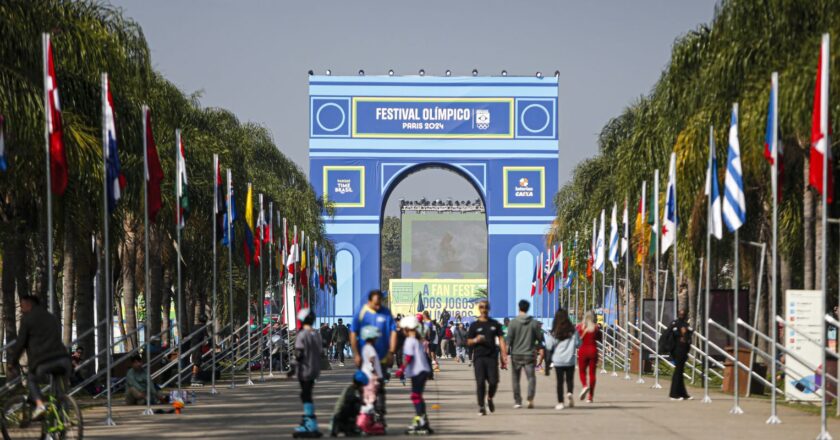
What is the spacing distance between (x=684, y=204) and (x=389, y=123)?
56.6 metres

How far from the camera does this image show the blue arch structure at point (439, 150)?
89000 millimetres

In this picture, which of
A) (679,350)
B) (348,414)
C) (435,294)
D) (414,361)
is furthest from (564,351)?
(435,294)

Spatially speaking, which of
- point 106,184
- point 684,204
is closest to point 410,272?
point 684,204

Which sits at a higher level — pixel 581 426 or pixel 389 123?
pixel 389 123

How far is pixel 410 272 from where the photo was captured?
117m

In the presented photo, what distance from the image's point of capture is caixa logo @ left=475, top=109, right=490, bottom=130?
294 ft

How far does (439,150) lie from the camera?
9050 cm

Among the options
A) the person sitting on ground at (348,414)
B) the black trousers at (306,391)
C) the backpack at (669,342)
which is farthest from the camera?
the backpack at (669,342)

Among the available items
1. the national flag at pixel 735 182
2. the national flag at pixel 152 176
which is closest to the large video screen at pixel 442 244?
the national flag at pixel 152 176

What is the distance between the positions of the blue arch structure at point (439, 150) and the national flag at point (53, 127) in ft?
224

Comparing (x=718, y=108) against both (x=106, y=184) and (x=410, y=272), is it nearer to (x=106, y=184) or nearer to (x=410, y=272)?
(x=106, y=184)

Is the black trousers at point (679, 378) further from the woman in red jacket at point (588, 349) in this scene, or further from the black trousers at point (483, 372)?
the black trousers at point (483, 372)

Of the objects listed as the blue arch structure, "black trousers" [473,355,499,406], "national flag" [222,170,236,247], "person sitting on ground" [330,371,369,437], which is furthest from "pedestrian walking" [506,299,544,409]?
the blue arch structure

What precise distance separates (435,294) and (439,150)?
78.1 ft
